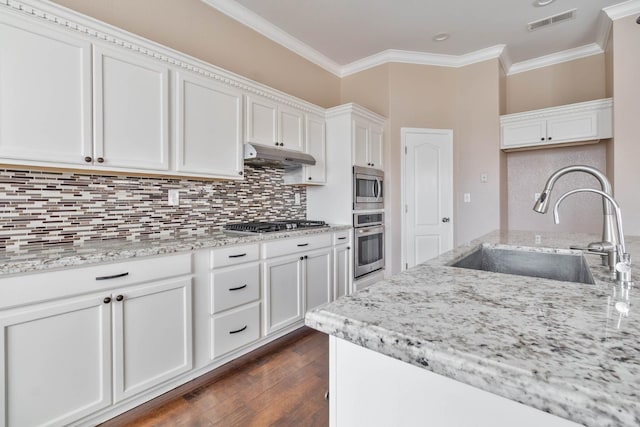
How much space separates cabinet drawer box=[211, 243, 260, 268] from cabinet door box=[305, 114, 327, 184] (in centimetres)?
118

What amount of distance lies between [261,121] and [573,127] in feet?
11.0

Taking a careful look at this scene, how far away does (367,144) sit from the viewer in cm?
362

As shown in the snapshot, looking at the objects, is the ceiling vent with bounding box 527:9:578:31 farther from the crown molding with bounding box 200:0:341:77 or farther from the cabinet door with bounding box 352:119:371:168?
the crown molding with bounding box 200:0:341:77

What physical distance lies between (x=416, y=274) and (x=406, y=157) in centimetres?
325


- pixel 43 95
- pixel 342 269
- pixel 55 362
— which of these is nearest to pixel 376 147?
pixel 342 269

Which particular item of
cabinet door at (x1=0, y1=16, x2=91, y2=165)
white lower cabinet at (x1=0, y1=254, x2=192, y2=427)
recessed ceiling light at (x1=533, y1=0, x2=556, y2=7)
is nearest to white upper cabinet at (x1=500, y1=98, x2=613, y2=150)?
recessed ceiling light at (x1=533, y1=0, x2=556, y2=7)

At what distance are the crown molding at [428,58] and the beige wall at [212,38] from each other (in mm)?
701

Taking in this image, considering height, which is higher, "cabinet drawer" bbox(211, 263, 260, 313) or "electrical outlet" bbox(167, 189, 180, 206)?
"electrical outlet" bbox(167, 189, 180, 206)

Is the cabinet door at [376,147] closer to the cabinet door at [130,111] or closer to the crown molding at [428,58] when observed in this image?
the crown molding at [428,58]

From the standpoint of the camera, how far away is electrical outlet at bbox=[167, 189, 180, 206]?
2389 millimetres

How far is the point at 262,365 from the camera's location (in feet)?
7.28

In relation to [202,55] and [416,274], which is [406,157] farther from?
[416,274]

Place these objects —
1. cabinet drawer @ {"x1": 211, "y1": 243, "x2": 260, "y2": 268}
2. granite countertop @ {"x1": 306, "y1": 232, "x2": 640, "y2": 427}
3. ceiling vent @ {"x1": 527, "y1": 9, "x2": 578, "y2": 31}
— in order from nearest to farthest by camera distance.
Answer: granite countertop @ {"x1": 306, "y1": 232, "x2": 640, "y2": 427} < cabinet drawer @ {"x1": 211, "y1": 243, "x2": 260, "y2": 268} < ceiling vent @ {"x1": 527, "y1": 9, "x2": 578, "y2": 31}

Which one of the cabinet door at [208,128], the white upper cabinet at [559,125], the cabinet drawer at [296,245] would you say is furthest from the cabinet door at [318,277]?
the white upper cabinet at [559,125]
